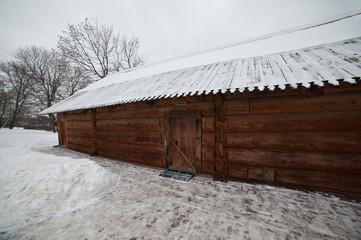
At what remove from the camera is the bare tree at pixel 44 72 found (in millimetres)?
21109

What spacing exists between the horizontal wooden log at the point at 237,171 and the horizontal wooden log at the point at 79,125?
24.9ft

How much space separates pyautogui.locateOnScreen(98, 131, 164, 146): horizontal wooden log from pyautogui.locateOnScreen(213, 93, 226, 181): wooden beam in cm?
220

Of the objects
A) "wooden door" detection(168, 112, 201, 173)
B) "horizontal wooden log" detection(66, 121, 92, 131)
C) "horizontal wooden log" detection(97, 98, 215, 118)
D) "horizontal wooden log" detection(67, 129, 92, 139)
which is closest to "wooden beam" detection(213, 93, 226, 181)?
"horizontal wooden log" detection(97, 98, 215, 118)

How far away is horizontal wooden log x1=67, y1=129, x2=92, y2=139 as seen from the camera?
8336mm

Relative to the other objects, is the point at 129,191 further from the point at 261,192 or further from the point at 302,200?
the point at 302,200

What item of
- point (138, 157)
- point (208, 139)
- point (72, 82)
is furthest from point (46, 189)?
point (72, 82)

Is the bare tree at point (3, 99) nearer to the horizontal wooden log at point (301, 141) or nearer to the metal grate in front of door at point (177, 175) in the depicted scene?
the metal grate in front of door at point (177, 175)

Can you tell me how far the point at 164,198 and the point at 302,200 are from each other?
311cm

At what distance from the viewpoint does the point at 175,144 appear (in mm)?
5344

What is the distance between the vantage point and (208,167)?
15.5ft

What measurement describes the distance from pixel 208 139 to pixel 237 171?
1264 millimetres

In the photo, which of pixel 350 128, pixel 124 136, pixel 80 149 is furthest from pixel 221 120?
pixel 80 149

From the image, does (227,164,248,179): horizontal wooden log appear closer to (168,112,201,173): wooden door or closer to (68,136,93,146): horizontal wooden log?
(168,112,201,173): wooden door

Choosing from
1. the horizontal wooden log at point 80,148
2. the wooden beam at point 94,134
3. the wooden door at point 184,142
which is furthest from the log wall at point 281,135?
the horizontal wooden log at point 80,148
